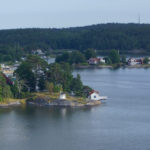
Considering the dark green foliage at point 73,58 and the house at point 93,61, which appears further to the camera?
the house at point 93,61

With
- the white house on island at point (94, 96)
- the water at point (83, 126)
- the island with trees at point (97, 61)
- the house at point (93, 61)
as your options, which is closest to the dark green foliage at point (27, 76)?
the water at point (83, 126)

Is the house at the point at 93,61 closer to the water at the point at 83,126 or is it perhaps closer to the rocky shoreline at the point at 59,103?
the water at the point at 83,126

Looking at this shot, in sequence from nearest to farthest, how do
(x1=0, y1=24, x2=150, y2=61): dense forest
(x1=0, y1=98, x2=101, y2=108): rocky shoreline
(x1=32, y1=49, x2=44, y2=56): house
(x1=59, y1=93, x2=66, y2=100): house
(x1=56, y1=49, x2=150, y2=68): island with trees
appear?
(x1=0, y1=98, x2=101, y2=108): rocky shoreline → (x1=59, y1=93, x2=66, y2=100): house → (x1=56, y1=49, x2=150, y2=68): island with trees → (x1=32, y1=49, x2=44, y2=56): house → (x1=0, y1=24, x2=150, y2=61): dense forest

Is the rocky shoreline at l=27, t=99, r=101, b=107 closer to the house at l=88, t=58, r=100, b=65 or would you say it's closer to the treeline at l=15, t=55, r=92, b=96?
the treeline at l=15, t=55, r=92, b=96

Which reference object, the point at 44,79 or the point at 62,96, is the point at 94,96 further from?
the point at 44,79

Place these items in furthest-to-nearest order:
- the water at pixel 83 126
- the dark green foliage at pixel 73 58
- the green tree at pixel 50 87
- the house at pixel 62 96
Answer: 1. the dark green foliage at pixel 73 58
2. the green tree at pixel 50 87
3. the house at pixel 62 96
4. the water at pixel 83 126

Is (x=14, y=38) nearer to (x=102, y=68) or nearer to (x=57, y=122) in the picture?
(x=102, y=68)

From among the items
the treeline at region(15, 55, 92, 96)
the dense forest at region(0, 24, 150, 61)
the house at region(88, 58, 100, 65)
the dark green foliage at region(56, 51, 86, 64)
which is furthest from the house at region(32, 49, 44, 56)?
the treeline at region(15, 55, 92, 96)

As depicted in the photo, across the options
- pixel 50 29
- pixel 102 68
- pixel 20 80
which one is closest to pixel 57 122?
pixel 20 80
